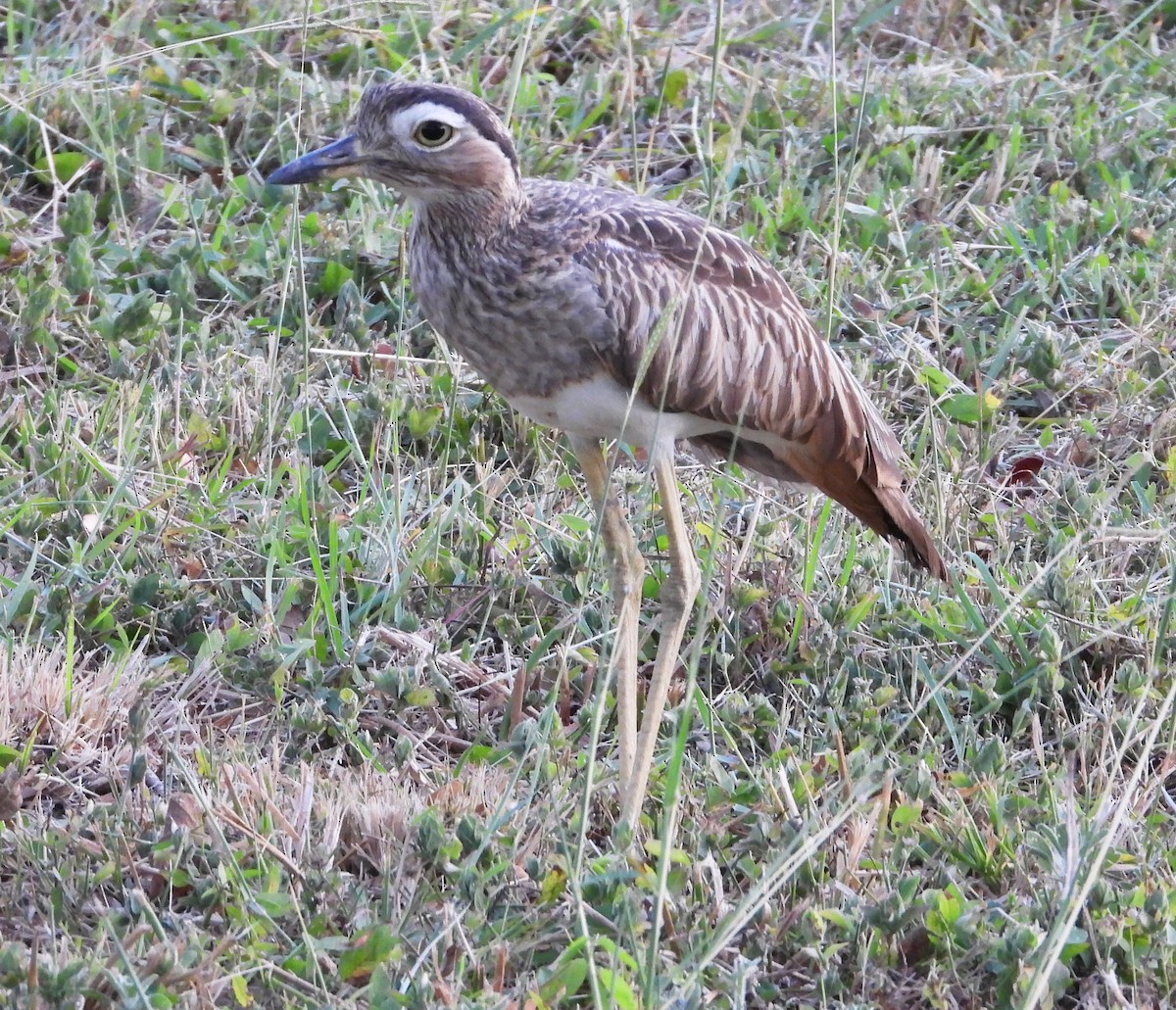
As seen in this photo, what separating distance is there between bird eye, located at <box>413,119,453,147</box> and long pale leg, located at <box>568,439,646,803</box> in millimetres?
737

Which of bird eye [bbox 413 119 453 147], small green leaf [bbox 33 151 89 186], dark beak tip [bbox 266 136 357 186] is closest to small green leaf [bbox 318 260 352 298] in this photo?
small green leaf [bbox 33 151 89 186]

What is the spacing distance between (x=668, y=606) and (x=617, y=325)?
0.76 m

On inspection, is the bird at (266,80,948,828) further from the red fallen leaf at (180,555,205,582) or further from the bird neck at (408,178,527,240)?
the red fallen leaf at (180,555,205,582)

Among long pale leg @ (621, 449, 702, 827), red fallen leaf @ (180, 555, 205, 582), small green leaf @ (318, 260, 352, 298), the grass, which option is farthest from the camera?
small green leaf @ (318, 260, 352, 298)

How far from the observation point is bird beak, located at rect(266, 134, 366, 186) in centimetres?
366

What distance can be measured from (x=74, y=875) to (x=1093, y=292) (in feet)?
11.9

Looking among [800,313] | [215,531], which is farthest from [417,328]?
[800,313]

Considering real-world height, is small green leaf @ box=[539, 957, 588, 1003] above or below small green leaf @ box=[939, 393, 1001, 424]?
above

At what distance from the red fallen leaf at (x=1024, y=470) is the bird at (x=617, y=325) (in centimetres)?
85

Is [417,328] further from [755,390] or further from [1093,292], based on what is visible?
[1093,292]

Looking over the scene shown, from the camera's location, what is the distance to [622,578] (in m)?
4.02

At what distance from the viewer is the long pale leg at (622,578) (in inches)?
153

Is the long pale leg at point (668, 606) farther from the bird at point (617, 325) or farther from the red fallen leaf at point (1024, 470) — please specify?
the red fallen leaf at point (1024, 470)

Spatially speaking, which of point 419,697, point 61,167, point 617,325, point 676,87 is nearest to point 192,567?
point 419,697
